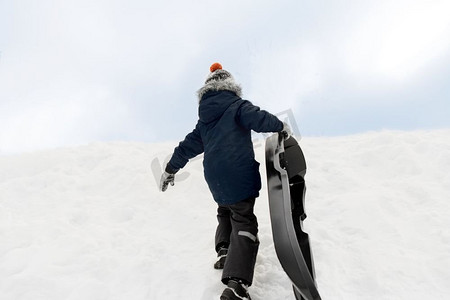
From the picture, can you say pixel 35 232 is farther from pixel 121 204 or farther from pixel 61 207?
pixel 121 204

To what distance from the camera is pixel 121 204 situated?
4910 mm

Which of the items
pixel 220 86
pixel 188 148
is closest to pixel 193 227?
pixel 188 148

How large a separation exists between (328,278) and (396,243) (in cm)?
91

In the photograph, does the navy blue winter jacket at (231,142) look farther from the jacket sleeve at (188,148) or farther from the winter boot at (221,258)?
the winter boot at (221,258)

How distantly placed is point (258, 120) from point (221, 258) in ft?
4.46

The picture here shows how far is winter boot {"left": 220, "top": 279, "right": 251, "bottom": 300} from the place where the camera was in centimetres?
279

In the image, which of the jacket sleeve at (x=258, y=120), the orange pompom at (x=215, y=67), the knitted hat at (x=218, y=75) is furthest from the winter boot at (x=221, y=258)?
the orange pompom at (x=215, y=67)

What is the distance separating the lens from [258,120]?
3.10 meters

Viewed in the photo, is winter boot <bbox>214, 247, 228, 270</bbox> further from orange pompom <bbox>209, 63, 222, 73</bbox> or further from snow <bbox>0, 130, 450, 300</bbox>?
orange pompom <bbox>209, 63, 222, 73</bbox>

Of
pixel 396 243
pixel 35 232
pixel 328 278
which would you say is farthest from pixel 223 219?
pixel 35 232

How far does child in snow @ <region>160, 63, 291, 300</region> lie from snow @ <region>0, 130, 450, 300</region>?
12.6 inches

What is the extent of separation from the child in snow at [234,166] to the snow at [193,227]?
0.32 meters

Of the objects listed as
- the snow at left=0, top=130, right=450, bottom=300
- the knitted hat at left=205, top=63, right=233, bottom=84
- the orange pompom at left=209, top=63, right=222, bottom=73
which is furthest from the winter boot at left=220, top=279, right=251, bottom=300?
the orange pompom at left=209, top=63, right=222, bottom=73

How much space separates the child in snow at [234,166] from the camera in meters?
2.92
